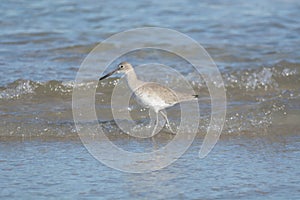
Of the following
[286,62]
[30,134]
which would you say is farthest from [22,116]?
[286,62]

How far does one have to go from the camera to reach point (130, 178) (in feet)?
16.8

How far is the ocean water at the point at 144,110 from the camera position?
16.4 ft

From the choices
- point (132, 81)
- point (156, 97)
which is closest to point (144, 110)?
point (132, 81)

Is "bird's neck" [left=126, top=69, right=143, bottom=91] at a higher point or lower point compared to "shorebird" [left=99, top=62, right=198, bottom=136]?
higher

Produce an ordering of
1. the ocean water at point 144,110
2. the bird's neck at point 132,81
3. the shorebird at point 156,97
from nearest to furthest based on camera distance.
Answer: the ocean water at point 144,110
the shorebird at point 156,97
the bird's neck at point 132,81

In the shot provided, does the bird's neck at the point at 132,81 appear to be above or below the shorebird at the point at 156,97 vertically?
above

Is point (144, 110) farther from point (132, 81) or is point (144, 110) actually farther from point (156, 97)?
point (156, 97)

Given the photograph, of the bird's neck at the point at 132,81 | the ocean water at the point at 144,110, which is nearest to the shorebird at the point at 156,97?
the bird's neck at the point at 132,81

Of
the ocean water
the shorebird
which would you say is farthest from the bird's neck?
the ocean water

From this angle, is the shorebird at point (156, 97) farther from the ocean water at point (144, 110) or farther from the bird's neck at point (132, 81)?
the ocean water at point (144, 110)

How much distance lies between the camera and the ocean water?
4984 millimetres

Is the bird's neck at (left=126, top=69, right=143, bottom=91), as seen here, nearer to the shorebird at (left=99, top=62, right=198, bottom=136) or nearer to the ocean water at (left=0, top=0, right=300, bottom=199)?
the shorebird at (left=99, top=62, right=198, bottom=136)

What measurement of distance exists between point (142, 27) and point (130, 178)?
5565mm

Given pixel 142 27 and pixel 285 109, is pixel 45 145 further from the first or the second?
pixel 142 27
